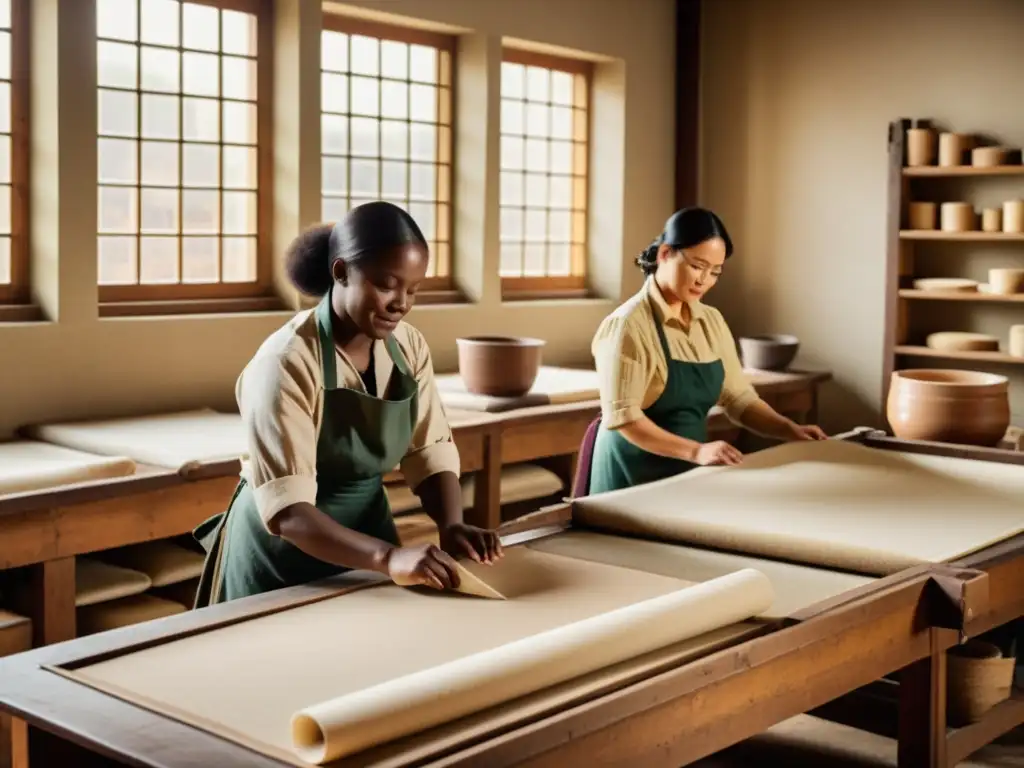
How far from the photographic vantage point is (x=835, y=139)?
6.34 meters

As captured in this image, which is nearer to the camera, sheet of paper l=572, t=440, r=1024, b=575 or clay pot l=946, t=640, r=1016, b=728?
sheet of paper l=572, t=440, r=1024, b=575

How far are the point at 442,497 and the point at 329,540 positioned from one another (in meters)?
0.40

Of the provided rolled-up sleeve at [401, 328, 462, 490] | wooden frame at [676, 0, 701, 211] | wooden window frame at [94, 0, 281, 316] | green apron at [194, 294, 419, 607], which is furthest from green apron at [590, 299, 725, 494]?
wooden frame at [676, 0, 701, 211]

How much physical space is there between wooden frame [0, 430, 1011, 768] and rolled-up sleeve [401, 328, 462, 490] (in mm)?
207

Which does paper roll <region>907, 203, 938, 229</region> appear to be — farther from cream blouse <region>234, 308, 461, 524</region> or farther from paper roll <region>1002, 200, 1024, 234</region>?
cream blouse <region>234, 308, 461, 524</region>

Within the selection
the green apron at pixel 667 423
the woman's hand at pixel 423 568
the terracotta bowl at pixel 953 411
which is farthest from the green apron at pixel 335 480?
the terracotta bowl at pixel 953 411

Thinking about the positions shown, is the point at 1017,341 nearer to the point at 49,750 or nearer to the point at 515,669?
the point at 515,669

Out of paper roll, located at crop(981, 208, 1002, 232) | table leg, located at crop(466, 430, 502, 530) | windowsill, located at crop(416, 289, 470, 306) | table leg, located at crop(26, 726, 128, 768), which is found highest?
paper roll, located at crop(981, 208, 1002, 232)

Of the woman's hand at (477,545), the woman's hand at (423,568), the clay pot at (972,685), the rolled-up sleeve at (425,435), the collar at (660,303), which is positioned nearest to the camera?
the woman's hand at (423,568)

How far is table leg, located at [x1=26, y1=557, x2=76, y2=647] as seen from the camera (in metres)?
3.24

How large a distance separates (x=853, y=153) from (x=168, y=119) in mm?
3277

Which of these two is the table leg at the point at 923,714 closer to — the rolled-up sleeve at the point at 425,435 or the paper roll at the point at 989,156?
the rolled-up sleeve at the point at 425,435

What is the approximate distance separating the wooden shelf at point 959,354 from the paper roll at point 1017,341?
2 cm

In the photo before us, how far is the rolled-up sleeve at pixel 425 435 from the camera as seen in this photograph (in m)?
2.49
